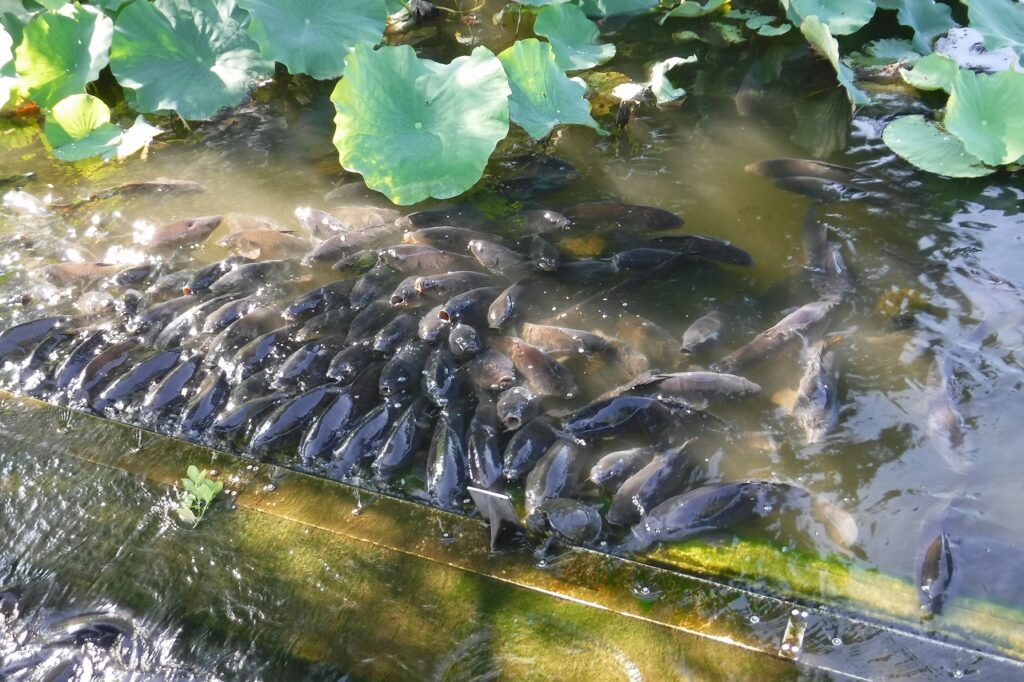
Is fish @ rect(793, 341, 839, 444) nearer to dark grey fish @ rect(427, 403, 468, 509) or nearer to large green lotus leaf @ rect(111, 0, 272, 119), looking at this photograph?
dark grey fish @ rect(427, 403, 468, 509)

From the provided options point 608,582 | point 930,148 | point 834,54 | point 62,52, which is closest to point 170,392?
point 608,582

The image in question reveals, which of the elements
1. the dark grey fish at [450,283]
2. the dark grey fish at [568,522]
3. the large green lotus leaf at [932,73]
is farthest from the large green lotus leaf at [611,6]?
the dark grey fish at [568,522]

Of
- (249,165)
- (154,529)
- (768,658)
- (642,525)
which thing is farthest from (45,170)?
(768,658)

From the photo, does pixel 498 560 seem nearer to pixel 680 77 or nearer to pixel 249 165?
pixel 249 165

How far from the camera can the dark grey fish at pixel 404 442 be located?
3.15 metres

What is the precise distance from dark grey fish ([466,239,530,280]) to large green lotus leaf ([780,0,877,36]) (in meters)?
3.28

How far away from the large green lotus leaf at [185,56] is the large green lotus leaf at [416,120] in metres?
1.57

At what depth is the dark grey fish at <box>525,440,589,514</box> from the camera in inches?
116

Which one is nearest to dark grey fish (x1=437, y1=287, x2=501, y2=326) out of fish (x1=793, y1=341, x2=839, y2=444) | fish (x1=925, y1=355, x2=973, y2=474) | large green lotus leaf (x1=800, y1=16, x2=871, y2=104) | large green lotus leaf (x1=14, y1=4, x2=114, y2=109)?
fish (x1=793, y1=341, x2=839, y2=444)

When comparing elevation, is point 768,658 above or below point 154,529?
above

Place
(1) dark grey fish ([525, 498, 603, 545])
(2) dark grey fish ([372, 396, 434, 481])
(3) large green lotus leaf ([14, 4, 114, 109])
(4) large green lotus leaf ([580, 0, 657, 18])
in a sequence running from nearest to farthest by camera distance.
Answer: (1) dark grey fish ([525, 498, 603, 545]) → (2) dark grey fish ([372, 396, 434, 481]) → (3) large green lotus leaf ([14, 4, 114, 109]) → (4) large green lotus leaf ([580, 0, 657, 18])

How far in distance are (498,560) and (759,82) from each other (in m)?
4.76

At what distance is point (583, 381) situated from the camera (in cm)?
356

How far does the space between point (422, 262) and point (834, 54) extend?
10.9 ft
